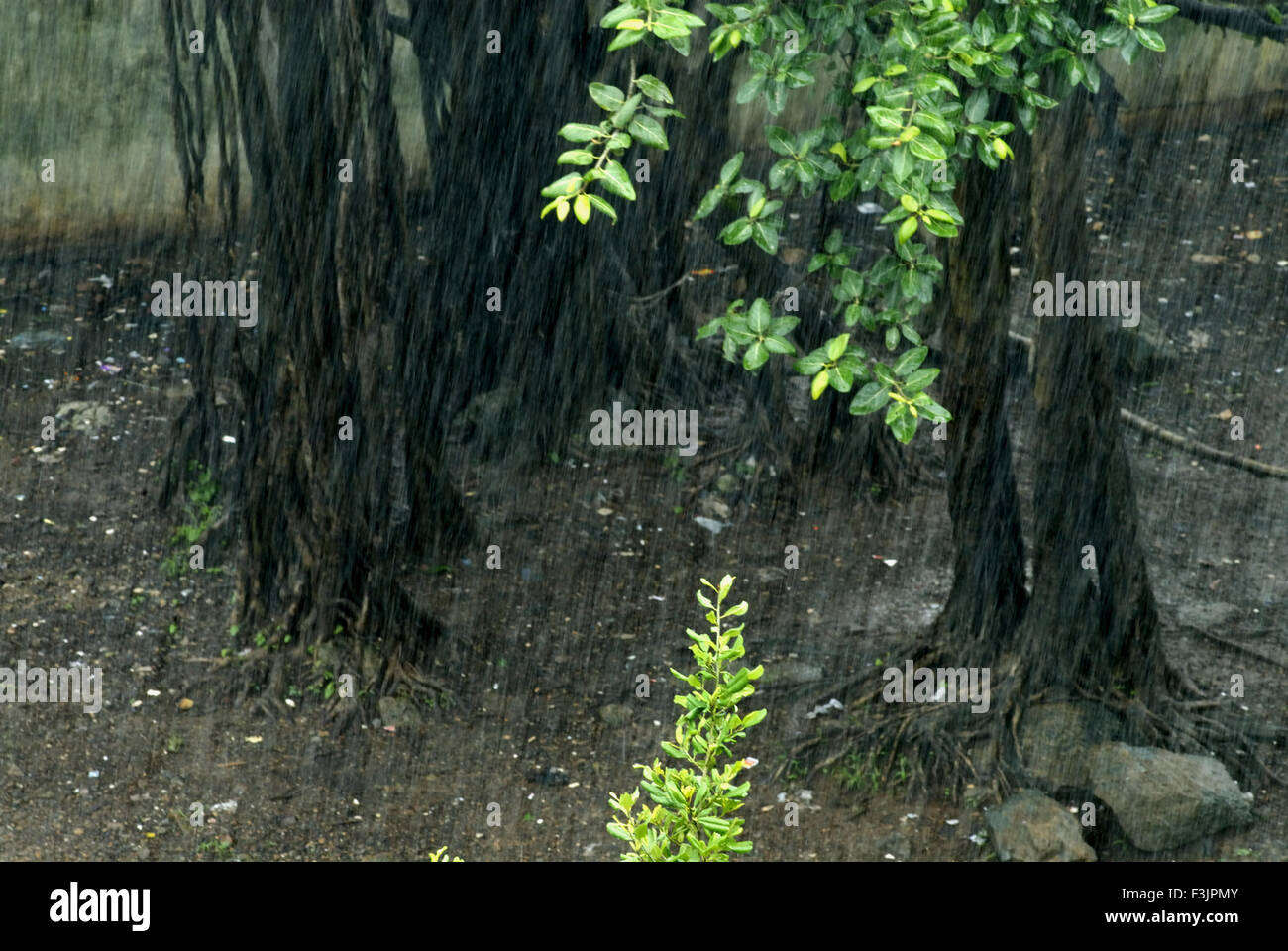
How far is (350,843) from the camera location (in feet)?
18.1

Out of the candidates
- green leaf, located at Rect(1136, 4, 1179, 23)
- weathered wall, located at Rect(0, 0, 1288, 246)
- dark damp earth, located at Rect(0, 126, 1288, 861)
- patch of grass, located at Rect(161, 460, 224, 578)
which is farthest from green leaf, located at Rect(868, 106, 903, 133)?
weathered wall, located at Rect(0, 0, 1288, 246)

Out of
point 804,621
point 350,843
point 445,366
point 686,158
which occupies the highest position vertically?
point 686,158

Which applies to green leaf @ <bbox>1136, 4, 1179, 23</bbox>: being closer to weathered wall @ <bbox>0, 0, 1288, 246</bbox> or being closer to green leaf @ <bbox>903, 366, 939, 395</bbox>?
green leaf @ <bbox>903, 366, 939, 395</bbox>

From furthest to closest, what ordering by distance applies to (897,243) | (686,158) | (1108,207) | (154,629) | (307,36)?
1. (1108,207)
2. (686,158)
3. (154,629)
4. (307,36)
5. (897,243)

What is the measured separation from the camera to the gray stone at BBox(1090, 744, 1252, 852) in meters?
5.41

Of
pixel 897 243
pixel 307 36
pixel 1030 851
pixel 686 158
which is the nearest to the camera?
pixel 897 243

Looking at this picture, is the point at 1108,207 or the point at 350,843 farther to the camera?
the point at 1108,207

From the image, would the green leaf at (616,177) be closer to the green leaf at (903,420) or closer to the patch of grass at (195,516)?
the green leaf at (903,420)

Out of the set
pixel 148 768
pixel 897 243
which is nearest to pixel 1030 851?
pixel 897 243

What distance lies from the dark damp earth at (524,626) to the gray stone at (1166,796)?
92mm

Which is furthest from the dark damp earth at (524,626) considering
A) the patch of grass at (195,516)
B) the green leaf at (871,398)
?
the green leaf at (871,398)

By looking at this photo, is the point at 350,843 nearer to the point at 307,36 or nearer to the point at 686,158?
the point at 307,36

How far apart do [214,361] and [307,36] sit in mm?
1502

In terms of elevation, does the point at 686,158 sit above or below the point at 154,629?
above
